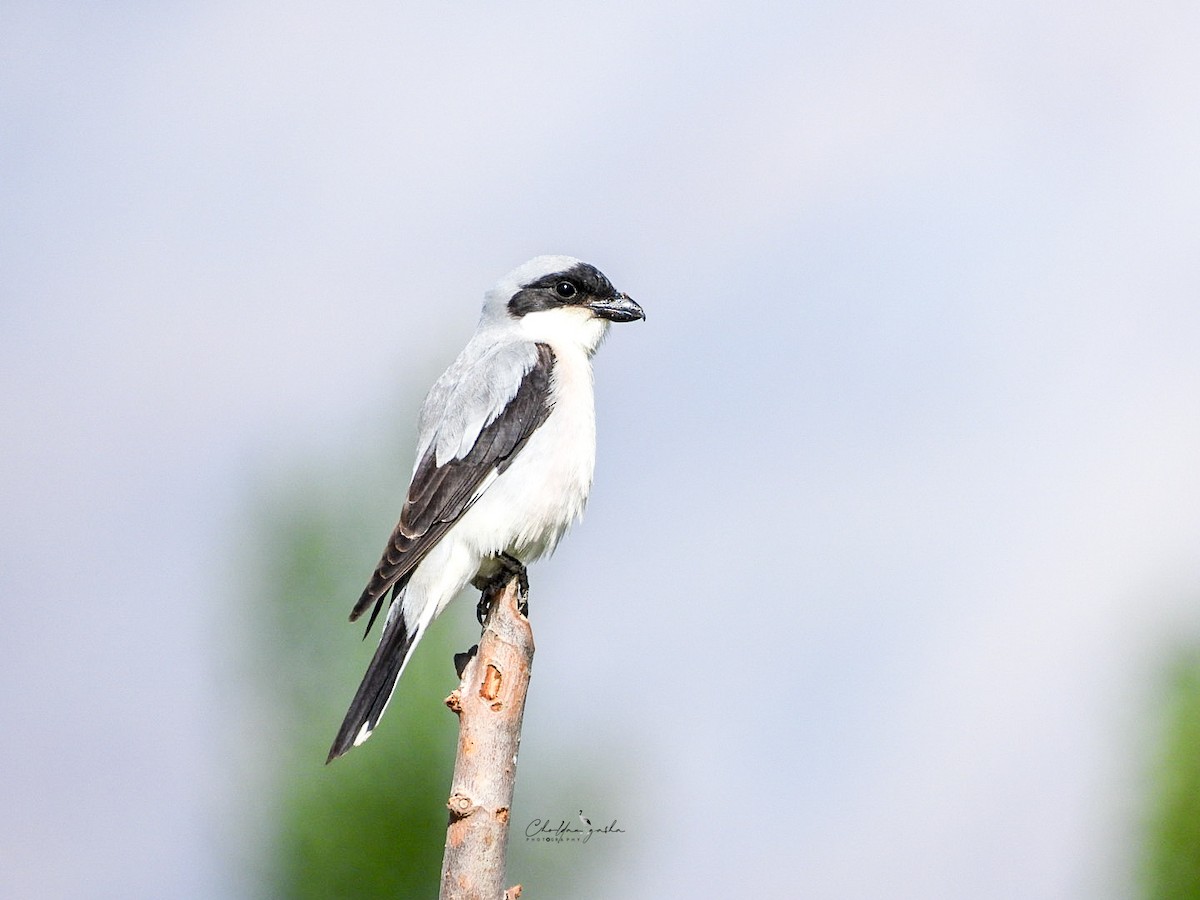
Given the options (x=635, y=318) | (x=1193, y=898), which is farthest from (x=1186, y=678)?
(x=635, y=318)

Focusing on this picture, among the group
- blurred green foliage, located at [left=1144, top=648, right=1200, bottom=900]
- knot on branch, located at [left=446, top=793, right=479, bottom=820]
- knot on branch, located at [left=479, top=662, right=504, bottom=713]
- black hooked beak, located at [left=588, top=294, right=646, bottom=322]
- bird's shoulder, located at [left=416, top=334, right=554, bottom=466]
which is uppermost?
black hooked beak, located at [left=588, top=294, right=646, bottom=322]

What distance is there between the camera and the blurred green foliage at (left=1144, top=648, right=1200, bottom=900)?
Answer: 13.7 meters

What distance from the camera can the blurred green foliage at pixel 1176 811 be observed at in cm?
1370

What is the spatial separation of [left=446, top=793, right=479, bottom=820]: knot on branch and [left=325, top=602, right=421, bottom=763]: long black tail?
0.64 metres

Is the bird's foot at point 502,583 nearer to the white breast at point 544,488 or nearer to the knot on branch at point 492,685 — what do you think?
the white breast at point 544,488

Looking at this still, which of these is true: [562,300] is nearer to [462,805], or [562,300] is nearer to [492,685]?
[492,685]

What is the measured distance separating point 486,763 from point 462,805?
0.17 metres

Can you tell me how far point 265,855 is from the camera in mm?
13859

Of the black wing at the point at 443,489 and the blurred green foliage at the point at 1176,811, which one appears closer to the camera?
the black wing at the point at 443,489

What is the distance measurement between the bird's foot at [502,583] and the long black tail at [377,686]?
36 cm

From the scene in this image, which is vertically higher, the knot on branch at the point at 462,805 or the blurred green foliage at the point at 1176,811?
the knot on branch at the point at 462,805

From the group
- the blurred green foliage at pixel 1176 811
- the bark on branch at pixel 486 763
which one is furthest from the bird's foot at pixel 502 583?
the blurred green foliage at pixel 1176 811

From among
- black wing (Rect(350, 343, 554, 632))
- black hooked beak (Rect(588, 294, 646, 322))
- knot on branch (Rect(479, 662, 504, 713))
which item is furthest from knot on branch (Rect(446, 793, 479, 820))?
black hooked beak (Rect(588, 294, 646, 322))

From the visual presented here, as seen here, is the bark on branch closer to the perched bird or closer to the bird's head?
the perched bird
